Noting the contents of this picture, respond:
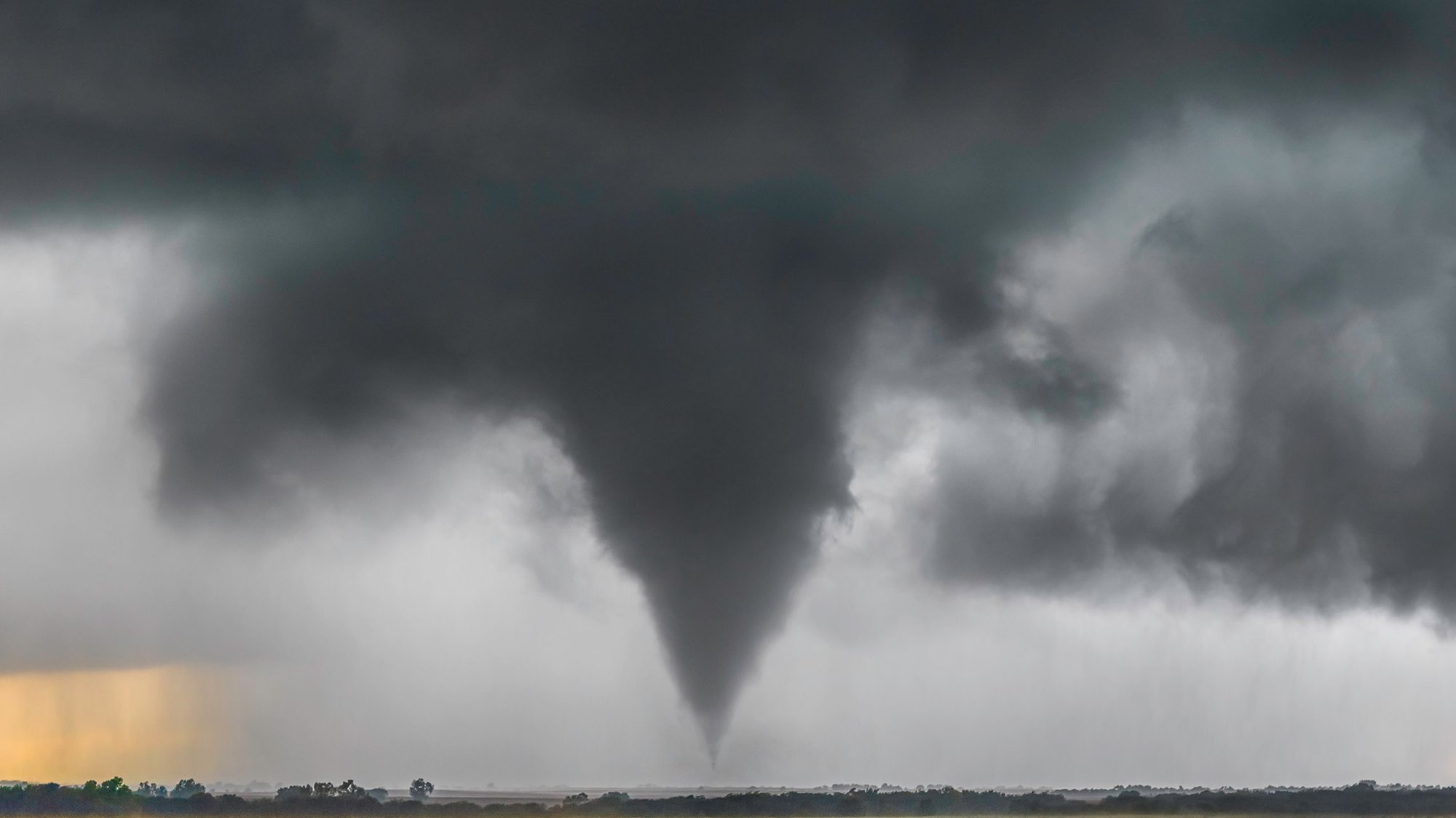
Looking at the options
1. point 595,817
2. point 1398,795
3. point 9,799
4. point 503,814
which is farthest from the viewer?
point 1398,795

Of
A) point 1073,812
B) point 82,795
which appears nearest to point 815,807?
point 1073,812

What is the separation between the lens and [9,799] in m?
118

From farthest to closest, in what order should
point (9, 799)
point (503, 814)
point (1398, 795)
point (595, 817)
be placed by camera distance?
point (1398, 795) < point (9, 799) < point (503, 814) < point (595, 817)

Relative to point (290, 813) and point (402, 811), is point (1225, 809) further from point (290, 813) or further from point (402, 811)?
point (290, 813)

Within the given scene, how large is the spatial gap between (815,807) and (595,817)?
20.4m

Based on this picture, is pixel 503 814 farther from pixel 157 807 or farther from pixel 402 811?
pixel 157 807

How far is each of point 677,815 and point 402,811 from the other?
22696 mm

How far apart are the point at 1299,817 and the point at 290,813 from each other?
2835 inches

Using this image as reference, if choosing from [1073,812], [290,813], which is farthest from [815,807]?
[290,813]

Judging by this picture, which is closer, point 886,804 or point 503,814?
point 503,814

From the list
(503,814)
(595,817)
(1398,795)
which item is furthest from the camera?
(1398,795)

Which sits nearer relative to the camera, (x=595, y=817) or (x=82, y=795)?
(x=595, y=817)

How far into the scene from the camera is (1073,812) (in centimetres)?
10675

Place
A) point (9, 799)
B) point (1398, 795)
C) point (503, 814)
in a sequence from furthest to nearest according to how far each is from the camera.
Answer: point (1398, 795), point (9, 799), point (503, 814)
